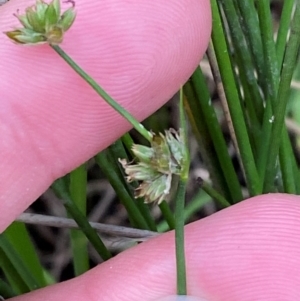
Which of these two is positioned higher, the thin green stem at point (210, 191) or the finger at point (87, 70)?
the finger at point (87, 70)

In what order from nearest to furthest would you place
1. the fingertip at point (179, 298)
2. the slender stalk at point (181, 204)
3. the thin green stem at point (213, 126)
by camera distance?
the slender stalk at point (181, 204) → the fingertip at point (179, 298) → the thin green stem at point (213, 126)

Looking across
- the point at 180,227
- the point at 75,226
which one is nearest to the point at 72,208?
the point at 75,226

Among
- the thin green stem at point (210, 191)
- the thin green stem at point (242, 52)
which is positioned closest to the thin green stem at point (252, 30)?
the thin green stem at point (242, 52)

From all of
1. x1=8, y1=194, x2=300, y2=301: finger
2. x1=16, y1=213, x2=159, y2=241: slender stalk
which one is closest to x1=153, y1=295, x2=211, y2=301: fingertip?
x1=8, y1=194, x2=300, y2=301: finger

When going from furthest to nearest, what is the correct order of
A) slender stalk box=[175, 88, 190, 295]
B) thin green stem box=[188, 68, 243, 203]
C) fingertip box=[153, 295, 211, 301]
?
1. thin green stem box=[188, 68, 243, 203]
2. fingertip box=[153, 295, 211, 301]
3. slender stalk box=[175, 88, 190, 295]

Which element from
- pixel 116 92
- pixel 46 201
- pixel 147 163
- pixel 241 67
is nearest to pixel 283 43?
pixel 241 67

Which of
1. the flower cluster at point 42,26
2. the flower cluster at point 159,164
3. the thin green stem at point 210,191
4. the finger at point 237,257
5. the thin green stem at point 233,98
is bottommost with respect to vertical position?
the finger at point 237,257

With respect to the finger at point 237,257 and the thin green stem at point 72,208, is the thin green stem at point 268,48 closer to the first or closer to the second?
the finger at point 237,257

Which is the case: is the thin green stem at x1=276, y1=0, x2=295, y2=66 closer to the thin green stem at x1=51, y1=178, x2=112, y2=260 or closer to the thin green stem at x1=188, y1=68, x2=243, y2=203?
the thin green stem at x1=188, y1=68, x2=243, y2=203
